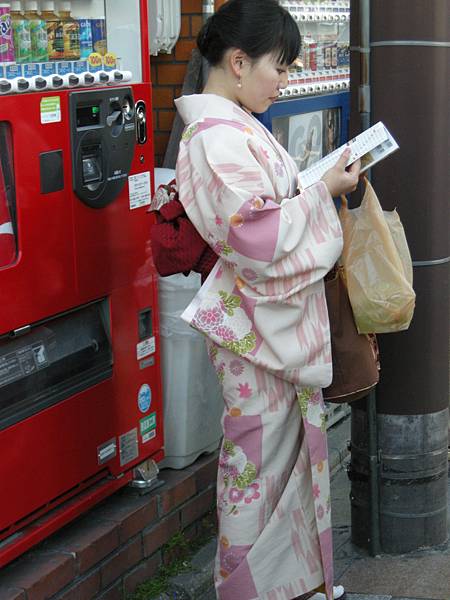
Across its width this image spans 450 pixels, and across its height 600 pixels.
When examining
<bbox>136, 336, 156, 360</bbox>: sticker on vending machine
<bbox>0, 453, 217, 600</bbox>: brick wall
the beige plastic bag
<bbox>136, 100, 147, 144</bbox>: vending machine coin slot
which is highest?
<bbox>136, 100, 147, 144</bbox>: vending machine coin slot

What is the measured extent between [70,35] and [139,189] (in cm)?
55

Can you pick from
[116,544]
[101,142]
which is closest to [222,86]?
[101,142]

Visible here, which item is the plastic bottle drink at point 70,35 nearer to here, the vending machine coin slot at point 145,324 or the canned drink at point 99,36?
the canned drink at point 99,36

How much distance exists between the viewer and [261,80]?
10.1 feet

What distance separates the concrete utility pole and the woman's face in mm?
639

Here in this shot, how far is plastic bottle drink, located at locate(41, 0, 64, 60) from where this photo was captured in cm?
318

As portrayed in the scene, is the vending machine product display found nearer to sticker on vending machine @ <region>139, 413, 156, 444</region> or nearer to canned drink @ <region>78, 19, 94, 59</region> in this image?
canned drink @ <region>78, 19, 94, 59</region>

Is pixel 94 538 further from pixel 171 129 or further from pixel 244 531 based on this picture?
pixel 171 129

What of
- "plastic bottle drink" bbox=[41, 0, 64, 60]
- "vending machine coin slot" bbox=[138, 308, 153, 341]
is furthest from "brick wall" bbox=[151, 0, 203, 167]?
"plastic bottle drink" bbox=[41, 0, 64, 60]

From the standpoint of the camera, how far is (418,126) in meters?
3.63

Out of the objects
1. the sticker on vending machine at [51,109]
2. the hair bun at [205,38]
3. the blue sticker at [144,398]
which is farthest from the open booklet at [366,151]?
the blue sticker at [144,398]

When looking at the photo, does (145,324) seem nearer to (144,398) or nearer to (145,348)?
(145,348)

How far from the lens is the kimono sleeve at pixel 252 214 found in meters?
2.90

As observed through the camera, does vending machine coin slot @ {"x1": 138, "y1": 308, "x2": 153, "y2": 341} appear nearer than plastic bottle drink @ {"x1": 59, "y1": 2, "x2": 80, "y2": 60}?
No
